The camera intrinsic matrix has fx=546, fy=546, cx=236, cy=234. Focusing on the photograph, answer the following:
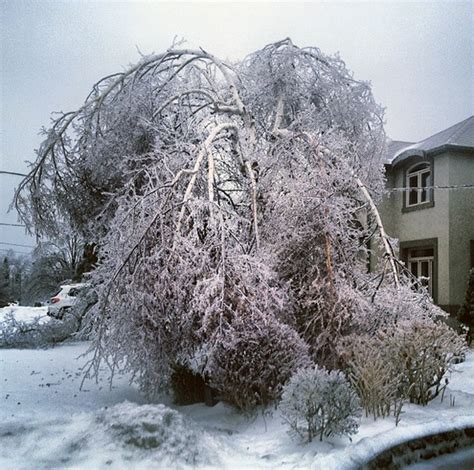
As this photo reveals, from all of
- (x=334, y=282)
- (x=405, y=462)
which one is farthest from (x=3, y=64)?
(x=405, y=462)

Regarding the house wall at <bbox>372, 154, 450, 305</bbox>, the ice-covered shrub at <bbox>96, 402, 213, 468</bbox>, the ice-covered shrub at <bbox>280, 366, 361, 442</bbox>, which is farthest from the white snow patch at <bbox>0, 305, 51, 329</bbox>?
the house wall at <bbox>372, 154, 450, 305</bbox>

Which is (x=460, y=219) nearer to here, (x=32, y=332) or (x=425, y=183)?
(x=425, y=183)

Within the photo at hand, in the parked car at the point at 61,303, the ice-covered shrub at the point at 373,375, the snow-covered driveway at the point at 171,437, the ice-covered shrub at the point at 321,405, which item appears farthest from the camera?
the parked car at the point at 61,303

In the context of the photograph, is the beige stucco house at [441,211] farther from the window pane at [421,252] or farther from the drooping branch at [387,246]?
the drooping branch at [387,246]

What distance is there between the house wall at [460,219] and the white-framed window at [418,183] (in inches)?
24.3

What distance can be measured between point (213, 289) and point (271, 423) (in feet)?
3.54

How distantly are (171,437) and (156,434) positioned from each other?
89 mm

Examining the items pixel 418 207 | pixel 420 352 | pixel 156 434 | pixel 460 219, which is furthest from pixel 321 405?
pixel 418 207

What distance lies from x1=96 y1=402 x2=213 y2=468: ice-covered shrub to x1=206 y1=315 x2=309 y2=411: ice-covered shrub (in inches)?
28.1

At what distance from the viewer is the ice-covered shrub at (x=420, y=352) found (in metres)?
4.20

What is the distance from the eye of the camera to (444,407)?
4359 millimetres

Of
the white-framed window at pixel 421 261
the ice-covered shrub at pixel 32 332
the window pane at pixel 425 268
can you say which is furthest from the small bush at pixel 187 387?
the window pane at pixel 425 268

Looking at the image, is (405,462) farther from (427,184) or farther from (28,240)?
(427,184)

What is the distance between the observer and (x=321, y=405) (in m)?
3.21
